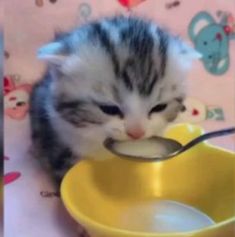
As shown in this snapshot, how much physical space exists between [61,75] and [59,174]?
12cm

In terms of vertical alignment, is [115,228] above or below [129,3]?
below

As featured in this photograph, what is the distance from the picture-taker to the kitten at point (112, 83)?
24.5 inches

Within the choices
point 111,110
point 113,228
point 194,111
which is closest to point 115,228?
point 113,228

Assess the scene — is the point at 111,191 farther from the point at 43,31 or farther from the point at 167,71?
the point at 43,31

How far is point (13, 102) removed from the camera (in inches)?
32.0

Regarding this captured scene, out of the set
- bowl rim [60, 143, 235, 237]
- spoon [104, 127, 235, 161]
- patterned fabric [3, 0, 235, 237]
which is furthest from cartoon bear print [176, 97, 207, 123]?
bowl rim [60, 143, 235, 237]

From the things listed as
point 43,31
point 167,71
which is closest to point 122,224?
point 167,71

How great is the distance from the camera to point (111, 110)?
0.63m

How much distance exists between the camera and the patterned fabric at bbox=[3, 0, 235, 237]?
0.81 m

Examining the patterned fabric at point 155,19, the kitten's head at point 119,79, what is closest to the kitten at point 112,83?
the kitten's head at point 119,79

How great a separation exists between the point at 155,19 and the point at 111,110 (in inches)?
10.7

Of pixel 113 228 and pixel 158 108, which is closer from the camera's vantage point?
pixel 113 228

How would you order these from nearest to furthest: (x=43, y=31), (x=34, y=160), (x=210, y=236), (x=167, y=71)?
(x=210, y=236) → (x=167, y=71) → (x=34, y=160) → (x=43, y=31)

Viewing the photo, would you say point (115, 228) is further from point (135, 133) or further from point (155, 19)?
point (155, 19)
